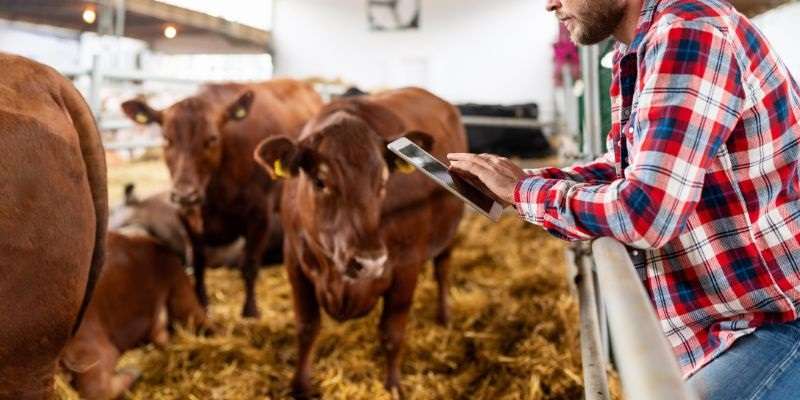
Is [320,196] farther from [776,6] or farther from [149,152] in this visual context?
[149,152]

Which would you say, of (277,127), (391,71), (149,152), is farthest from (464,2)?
(277,127)

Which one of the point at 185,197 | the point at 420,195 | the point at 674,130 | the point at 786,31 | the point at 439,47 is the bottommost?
the point at 185,197

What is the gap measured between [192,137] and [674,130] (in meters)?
3.50

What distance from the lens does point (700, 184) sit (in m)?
1.13

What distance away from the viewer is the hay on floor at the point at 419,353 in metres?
3.03

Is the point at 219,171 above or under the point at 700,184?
under

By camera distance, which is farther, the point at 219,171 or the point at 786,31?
the point at 219,171

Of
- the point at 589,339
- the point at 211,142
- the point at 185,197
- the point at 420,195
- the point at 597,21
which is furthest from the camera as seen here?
the point at 211,142

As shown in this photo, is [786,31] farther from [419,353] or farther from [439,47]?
[439,47]

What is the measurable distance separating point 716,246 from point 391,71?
17.2 m

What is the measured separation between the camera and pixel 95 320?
10.2 ft

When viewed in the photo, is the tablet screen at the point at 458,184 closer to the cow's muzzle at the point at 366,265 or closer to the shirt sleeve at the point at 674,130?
the shirt sleeve at the point at 674,130

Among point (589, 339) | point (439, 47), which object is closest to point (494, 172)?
point (589, 339)

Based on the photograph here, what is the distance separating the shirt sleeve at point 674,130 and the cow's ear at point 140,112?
3.86 metres
